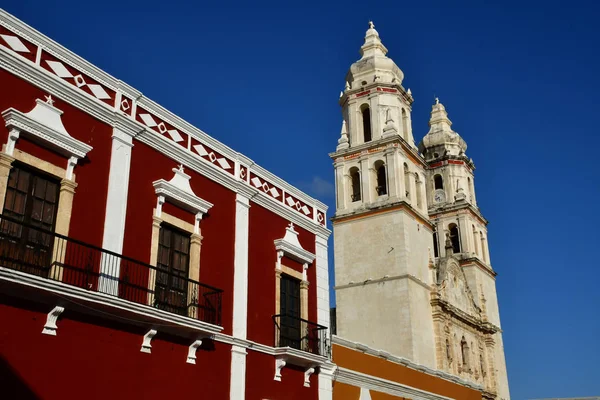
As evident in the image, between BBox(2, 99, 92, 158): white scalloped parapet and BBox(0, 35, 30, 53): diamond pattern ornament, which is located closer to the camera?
BBox(2, 99, 92, 158): white scalloped parapet

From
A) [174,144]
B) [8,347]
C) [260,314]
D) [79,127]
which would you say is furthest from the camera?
[260,314]

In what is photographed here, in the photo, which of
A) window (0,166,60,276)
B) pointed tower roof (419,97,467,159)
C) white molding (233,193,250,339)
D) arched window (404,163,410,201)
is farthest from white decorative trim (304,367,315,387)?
pointed tower roof (419,97,467,159)

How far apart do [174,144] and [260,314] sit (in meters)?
4.20

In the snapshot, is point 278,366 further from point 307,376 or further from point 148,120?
point 148,120

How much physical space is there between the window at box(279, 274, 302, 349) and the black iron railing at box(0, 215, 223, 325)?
2.57 metres

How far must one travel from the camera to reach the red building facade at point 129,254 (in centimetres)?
1011

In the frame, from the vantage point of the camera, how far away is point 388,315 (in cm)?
2897

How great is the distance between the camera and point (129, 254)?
1200cm

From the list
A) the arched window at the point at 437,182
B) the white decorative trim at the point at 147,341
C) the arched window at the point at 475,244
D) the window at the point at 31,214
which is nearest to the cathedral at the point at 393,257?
Result: the arched window at the point at 475,244

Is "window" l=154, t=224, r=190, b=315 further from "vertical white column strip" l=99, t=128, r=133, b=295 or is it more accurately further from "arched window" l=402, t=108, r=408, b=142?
"arched window" l=402, t=108, r=408, b=142

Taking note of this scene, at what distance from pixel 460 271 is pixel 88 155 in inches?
1085


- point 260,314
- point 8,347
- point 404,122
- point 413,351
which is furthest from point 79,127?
point 404,122

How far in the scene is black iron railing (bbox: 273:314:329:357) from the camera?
1512 cm

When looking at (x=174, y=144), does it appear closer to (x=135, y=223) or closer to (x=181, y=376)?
(x=135, y=223)
